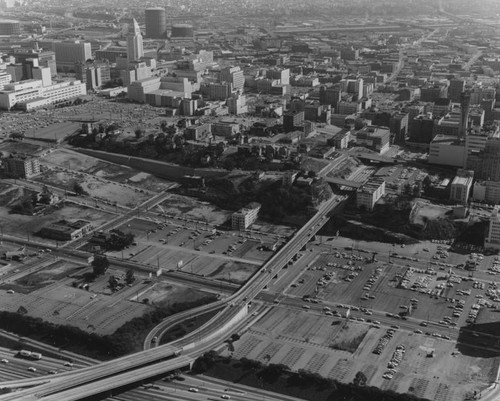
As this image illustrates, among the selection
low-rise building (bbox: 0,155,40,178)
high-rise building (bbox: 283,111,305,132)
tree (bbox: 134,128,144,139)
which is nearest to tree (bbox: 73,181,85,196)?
low-rise building (bbox: 0,155,40,178)

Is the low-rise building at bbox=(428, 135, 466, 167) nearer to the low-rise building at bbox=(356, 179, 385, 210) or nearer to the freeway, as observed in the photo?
the low-rise building at bbox=(356, 179, 385, 210)

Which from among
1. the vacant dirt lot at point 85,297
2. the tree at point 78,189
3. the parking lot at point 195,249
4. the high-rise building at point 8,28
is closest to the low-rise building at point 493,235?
the parking lot at point 195,249

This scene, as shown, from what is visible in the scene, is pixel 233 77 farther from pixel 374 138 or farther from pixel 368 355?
pixel 368 355

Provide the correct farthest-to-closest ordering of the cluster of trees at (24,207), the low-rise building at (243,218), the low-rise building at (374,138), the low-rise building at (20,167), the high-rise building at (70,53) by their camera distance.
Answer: the high-rise building at (70,53) < the low-rise building at (374,138) < the low-rise building at (20,167) < the cluster of trees at (24,207) < the low-rise building at (243,218)

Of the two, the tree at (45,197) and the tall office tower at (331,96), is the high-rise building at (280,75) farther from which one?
the tree at (45,197)

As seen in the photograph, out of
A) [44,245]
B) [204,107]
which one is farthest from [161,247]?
[204,107]

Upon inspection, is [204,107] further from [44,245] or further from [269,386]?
[269,386]
